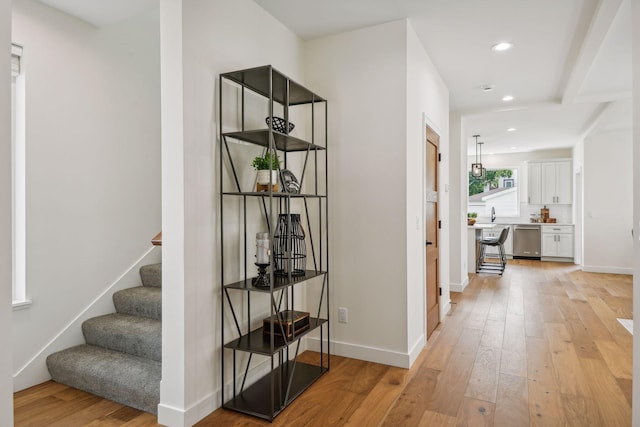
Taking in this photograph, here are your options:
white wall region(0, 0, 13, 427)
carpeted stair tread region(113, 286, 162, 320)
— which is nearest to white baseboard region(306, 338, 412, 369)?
carpeted stair tread region(113, 286, 162, 320)

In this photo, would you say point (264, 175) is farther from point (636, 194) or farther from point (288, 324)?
point (636, 194)

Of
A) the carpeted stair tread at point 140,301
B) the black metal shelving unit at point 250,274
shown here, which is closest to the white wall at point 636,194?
the black metal shelving unit at point 250,274

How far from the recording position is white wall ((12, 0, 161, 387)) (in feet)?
8.70

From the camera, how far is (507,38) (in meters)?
3.35

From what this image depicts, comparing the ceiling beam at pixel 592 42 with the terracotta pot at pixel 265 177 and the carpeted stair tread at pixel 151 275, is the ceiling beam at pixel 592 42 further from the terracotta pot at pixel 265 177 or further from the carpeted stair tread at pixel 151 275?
the carpeted stair tread at pixel 151 275

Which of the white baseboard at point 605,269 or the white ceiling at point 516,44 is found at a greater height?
the white ceiling at point 516,44

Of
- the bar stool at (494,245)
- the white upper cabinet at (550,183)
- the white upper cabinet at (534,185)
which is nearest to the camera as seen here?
the bar stool at (494,245)

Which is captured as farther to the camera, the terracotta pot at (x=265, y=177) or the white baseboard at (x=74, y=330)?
the white baseboard at (x=74, y=330)

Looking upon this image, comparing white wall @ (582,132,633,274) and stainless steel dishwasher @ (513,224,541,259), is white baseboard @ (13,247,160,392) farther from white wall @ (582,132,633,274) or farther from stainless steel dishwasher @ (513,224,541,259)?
stainless steel dishwasher @ (513,224,541,259)

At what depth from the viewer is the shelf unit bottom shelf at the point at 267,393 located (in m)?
2.29

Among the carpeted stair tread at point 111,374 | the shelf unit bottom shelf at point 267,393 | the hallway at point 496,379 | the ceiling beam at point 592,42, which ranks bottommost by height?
the hallway at point 496,379

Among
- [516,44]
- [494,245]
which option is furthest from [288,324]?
[494,245]

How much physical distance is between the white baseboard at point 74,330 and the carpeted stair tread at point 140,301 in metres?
0.08

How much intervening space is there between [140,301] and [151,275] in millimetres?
318
